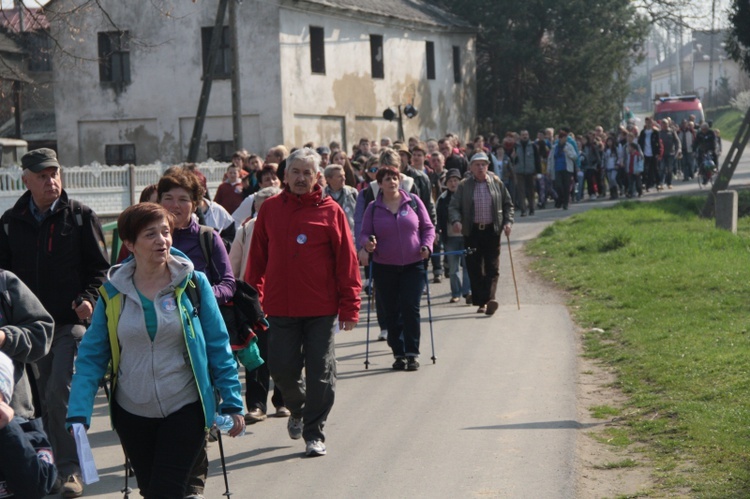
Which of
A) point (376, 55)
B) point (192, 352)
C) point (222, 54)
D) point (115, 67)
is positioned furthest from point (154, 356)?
point (376, 55)

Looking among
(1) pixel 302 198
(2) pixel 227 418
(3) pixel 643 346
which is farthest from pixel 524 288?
(2) pixel 227 418

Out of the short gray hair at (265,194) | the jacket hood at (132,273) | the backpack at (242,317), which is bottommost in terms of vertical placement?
the backpack at (242,317)

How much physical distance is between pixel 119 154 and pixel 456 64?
15.2 m

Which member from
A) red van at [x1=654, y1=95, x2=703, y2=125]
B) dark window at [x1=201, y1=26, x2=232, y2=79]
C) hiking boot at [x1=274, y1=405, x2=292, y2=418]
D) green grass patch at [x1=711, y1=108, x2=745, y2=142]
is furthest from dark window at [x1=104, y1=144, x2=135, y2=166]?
green grass patch at [x1=711, y1=108, x2=745, y2=142]

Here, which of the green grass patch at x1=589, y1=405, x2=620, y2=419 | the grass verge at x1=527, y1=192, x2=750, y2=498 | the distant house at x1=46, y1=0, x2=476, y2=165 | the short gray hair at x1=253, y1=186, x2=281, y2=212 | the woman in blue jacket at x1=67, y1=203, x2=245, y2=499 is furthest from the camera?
the distant house at x1=46, y1=0, x2=476, y2=165

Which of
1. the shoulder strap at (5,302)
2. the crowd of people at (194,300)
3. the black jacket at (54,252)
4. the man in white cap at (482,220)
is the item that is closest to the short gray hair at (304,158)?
the crowd of people at (194,300)

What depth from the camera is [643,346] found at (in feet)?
37.2

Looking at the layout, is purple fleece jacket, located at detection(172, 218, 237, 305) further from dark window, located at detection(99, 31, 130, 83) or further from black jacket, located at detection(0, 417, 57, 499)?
dark window, located at detection(99, 31, 130, 83)

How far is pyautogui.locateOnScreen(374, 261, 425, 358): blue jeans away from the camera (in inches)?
432

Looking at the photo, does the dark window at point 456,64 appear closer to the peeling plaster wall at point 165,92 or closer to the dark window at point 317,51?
the dark window at point 317,51

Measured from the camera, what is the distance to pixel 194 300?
546 cm

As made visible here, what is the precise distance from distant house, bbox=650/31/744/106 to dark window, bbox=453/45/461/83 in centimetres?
5177

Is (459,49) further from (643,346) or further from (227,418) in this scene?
(227,418)

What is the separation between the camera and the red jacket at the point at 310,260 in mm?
7973
